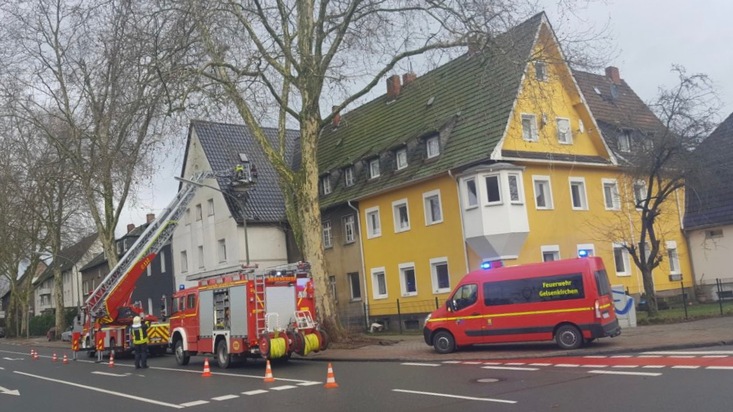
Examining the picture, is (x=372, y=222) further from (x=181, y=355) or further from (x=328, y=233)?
(x=181, y=355)

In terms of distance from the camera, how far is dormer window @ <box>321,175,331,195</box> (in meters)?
39.2

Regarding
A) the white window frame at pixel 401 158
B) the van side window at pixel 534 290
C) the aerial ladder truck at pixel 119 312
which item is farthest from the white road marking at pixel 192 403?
the white window frame at pixel 401 158

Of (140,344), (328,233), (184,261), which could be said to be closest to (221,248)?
(184,261)

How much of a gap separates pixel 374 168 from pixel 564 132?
9.53 meters

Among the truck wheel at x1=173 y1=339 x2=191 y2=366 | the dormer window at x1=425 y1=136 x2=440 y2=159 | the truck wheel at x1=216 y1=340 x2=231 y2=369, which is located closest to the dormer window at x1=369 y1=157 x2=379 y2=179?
the dormer window at x1=425 y1=136 x2=440 y2=159

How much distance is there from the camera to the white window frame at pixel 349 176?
37.3 m

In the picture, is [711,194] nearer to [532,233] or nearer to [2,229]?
[532,233]

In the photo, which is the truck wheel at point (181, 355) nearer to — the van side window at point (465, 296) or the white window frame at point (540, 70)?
the van side window at point (465, 296)

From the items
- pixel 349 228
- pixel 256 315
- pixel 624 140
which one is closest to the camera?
pixel 256 315

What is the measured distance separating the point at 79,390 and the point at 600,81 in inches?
1330

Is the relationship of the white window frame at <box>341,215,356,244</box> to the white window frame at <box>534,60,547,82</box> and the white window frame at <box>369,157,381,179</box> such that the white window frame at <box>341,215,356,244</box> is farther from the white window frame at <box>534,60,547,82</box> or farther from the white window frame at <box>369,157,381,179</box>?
the white window frame at <box>534,60,547,82</box>

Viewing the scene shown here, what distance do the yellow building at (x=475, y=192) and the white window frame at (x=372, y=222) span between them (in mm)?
58

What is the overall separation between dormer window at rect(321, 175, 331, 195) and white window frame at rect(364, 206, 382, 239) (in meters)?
4.28

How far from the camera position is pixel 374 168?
35656 millimetres
